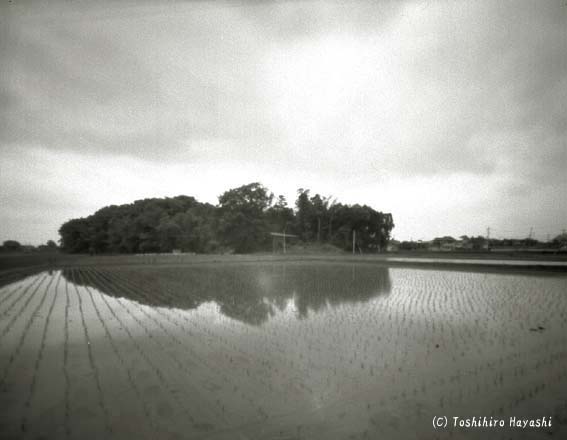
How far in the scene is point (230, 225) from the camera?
46969 mm

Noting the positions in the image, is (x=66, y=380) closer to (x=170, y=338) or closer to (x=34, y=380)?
(x=34, y=380)

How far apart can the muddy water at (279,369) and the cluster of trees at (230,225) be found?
124ft

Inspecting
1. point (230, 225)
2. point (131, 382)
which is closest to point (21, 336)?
point (131, 382)

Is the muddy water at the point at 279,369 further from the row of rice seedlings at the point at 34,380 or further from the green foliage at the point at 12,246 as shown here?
the green foliage at the point at 12,246

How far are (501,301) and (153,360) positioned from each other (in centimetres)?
1215

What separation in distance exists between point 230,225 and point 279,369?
42.4 metres

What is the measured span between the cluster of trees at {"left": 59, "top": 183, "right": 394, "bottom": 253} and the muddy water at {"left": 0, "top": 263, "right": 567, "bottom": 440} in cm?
3773

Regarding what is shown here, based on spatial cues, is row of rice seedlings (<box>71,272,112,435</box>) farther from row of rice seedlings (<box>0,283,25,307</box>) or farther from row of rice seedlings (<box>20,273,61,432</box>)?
row of rice seedlings (<box>0,283,25,307</box>)

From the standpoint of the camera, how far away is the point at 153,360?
229 inches

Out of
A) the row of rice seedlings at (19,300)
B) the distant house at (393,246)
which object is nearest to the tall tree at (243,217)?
the distant house at (393,246)

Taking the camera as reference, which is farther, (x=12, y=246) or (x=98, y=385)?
(x=12, y=246)

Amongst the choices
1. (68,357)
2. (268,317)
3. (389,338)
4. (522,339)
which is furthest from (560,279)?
(68,357)

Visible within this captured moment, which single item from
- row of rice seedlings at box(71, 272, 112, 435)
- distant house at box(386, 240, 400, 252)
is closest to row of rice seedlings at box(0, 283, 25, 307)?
row of rice seedlings at box(71, 272, 112, 435)

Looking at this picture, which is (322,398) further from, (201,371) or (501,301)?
(501,301)
